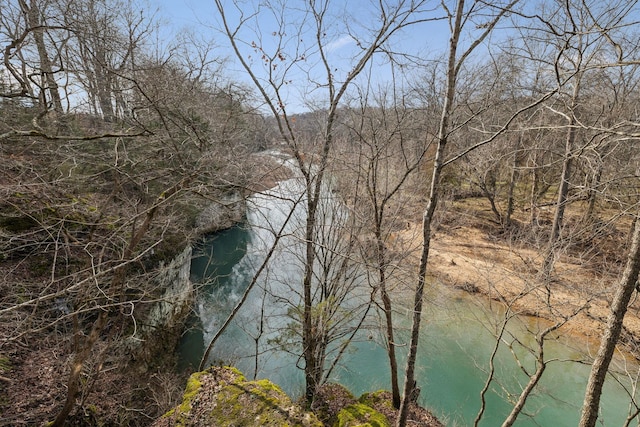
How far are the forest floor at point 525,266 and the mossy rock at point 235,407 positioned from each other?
330 cm

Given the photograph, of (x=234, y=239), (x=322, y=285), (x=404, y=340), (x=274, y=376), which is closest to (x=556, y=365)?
(x=404, y=340)

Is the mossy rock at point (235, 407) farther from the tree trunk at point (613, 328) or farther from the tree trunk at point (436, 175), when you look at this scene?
the tree trunk at point (613, 328)

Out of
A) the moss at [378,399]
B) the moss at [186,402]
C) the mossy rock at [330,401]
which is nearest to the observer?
the moss at [186,402]

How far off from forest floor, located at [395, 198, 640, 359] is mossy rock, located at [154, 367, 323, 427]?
3.30 meters

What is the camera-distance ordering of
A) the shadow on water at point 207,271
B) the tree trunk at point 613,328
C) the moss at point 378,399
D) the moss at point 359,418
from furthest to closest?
1. the shadow on water at point 207,271
2. the moss at point 378,399
3. the moss at point 359,418
4. the tree trunk at point 613,328

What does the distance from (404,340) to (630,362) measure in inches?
190

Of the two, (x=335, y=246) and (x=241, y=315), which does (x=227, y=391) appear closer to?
(x=335, y=246)

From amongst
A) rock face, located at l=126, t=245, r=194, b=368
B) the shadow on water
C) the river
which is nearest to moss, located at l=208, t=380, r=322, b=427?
the river

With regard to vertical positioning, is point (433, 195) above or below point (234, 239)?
above

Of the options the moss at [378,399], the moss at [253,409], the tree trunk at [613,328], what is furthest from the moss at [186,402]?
the tree trunk at [613,328]

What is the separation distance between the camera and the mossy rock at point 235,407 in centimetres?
346

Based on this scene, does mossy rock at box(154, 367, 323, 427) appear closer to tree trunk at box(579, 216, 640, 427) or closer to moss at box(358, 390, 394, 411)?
tree trunk at box(579, 216, 640, 427)

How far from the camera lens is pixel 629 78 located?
8.41 m

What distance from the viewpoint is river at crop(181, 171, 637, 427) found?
651cm
